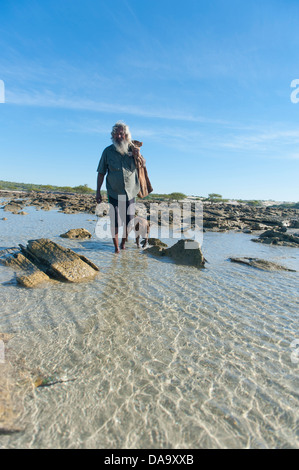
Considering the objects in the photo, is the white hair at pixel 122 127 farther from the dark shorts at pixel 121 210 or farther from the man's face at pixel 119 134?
the dark shorts at pixel 121 210

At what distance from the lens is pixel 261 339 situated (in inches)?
111

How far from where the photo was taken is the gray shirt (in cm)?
636

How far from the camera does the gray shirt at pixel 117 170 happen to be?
6.36m

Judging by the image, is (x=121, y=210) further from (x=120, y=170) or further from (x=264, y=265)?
(x=264, y=265)

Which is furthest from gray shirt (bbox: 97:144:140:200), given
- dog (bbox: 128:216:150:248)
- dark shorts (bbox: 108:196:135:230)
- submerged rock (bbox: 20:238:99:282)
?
submerged rock (bbox: 20:238:99:282)

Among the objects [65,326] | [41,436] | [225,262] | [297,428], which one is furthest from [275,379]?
[225,262]

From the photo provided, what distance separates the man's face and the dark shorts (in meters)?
1.27

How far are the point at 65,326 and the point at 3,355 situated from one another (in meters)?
0.68

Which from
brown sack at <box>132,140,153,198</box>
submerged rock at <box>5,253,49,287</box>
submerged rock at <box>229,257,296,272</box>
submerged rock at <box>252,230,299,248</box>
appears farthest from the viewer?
submerged rock at <box>252,230,299,248</box>

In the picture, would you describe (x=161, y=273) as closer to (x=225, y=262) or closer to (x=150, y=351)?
(x=225, y=262)

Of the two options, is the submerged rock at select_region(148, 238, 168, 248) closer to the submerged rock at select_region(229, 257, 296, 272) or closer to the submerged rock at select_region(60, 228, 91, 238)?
the submerged rock at select_region(60, 228, 91, 238)

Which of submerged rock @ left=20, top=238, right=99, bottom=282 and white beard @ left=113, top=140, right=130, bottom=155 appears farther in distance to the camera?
white beard @ left=113, top=140, right=130, bottom=155

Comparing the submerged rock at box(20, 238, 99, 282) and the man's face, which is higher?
the man's face

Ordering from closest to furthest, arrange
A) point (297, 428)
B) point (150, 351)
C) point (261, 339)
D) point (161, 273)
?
point (297, 428), point (150, 351), point (261, 339), point (161, 273)
